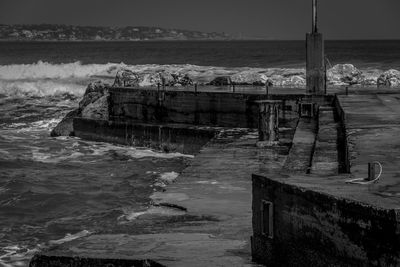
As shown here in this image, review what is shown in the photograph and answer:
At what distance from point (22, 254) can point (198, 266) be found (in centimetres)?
409

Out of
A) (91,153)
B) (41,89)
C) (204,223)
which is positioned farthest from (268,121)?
(41,89)

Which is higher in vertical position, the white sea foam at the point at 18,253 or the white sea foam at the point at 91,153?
the white sea foam at the point at 91,153

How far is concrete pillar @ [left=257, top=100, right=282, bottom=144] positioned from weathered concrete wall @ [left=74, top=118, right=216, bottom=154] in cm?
384

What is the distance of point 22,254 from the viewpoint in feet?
34.5

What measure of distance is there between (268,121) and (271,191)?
30.3 ft

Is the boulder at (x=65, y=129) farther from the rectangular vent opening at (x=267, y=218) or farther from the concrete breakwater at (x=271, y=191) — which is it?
the rectangular vent opening at (x=267, y=218)

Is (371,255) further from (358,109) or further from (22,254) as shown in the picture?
(358,109)

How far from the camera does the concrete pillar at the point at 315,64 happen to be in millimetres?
19391

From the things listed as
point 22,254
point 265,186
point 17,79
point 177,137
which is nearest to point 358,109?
→ point 177,137

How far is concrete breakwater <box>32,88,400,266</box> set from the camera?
5.96 metres

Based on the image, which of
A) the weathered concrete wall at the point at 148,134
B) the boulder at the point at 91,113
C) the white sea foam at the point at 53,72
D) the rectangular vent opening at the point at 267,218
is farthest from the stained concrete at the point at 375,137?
the white sea foam at the point at 53,72

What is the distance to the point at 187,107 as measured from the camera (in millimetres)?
22438

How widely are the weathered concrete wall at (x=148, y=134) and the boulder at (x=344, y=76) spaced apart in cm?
1060

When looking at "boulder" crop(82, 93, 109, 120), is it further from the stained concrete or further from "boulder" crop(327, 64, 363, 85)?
"boulder" crop(327, 64, 363, 85)
